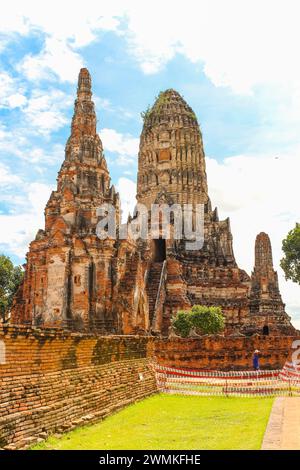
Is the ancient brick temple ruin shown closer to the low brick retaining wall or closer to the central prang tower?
the central prang tower

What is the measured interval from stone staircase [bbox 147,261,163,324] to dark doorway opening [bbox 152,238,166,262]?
3.12 meters

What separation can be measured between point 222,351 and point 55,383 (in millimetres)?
17147

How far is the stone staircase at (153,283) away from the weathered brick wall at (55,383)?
1954 cm

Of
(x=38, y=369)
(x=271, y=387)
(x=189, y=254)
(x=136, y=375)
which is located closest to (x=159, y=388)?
(x=136, y=375)

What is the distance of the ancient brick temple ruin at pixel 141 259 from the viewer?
31.0 metres

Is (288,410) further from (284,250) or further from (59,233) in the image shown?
(284,250)

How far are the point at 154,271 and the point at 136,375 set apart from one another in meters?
23.0

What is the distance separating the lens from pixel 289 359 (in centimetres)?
2744

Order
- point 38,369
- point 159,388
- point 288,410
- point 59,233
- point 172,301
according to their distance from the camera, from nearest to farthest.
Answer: point 38,369 → point 288,410 → point 159,388 → point 59,233 → point 172,301

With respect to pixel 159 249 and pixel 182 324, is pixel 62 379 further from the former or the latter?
pixel 159 249

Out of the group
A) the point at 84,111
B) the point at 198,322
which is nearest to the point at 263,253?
the point at 198,322

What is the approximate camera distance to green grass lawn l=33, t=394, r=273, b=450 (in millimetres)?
9797

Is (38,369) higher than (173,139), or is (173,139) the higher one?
(173,139)

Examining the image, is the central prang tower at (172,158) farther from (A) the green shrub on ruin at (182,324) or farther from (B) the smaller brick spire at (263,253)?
(A) the green shrub on ruin at (182,324)
